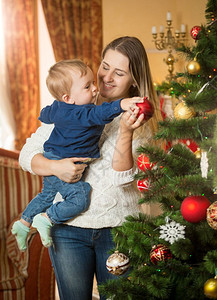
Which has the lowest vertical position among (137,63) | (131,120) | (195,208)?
(195,208)

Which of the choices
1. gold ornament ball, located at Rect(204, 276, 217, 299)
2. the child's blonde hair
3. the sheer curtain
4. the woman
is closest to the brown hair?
the woman

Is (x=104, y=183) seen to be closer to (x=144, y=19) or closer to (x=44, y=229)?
(x=44, y=229)

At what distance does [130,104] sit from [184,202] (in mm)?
346

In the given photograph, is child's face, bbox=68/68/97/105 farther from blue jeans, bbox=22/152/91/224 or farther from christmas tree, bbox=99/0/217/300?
christmas tree, bbox=99/0/217/300

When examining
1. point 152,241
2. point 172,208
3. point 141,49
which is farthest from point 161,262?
point 141,49

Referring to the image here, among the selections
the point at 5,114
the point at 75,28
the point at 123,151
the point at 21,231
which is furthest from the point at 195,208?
the point at 75,28

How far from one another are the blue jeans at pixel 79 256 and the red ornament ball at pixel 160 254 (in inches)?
15.1

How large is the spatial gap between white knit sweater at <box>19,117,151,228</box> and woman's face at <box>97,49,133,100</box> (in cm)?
15

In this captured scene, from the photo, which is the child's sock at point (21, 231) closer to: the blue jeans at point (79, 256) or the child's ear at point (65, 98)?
the blue jeans at point (79, 256)

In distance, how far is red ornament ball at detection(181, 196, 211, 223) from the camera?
115 centimetres

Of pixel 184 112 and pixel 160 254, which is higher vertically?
pixel 184 112

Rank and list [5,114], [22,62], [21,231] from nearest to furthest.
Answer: [21,231], [5,114], [22,62]

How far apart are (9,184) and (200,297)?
6.17 ft

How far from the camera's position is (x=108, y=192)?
1601 mm
